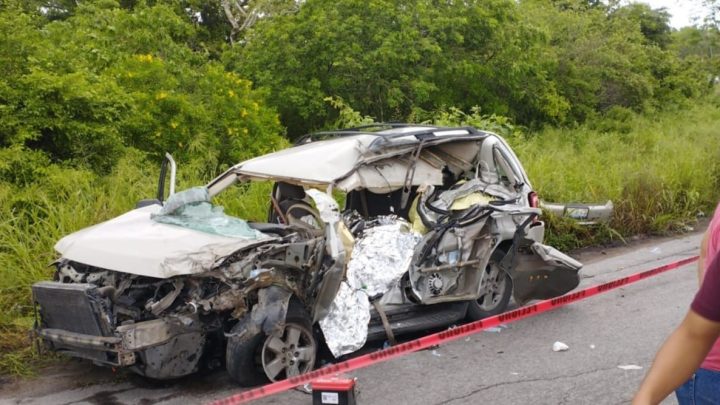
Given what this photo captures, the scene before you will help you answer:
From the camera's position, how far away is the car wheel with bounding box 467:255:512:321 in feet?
20.1

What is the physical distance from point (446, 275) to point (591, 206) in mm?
4661

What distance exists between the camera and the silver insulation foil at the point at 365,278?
5133mm

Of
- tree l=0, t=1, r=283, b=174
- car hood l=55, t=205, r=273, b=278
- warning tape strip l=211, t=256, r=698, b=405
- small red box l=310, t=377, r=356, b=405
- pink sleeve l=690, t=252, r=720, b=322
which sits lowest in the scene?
warning tape strip l=211, t=256, r=698, b=405

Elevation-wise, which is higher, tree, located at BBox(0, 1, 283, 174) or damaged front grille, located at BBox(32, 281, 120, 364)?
tree, located at BBox(0, 1, 283, 174)

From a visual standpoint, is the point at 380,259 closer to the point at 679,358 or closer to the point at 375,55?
the point at 679,358

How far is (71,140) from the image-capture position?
26.6 feet

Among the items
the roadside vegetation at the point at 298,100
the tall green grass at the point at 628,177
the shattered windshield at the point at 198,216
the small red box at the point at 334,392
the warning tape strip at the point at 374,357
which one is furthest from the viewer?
the tall green grass at the point at 628,177

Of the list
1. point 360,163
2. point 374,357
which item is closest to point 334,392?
point 374,357

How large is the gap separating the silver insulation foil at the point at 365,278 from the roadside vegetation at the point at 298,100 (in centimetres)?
233

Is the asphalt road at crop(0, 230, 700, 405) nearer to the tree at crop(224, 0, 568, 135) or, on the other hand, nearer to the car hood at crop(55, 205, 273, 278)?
the car hood at crop(55, 205, 273, 278)

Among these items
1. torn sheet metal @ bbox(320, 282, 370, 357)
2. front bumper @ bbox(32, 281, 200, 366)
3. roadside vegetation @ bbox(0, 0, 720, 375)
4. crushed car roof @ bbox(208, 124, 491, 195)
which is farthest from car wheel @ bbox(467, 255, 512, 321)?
roadside vegetation @ bbox(0, 0, 720, 375)

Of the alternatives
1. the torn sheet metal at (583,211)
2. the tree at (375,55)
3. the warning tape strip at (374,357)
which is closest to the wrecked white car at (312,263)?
the warning tape strip at (374,357)

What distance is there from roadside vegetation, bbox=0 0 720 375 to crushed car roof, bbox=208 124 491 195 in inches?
77.1

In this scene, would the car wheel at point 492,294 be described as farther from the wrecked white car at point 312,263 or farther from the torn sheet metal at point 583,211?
the torn sheet metal at point 583,211
